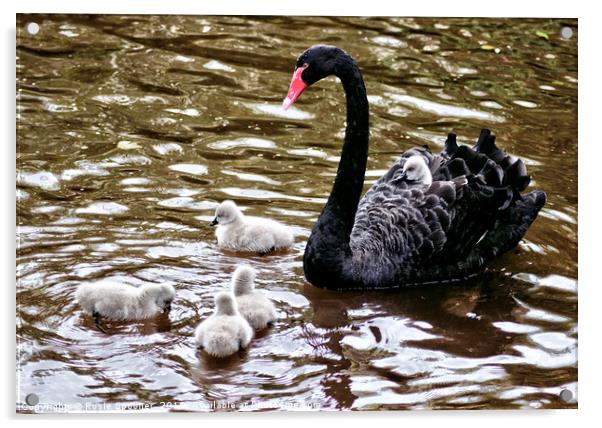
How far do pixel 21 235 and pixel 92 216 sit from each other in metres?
0.67

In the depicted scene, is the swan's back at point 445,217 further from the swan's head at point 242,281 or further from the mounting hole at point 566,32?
the mounting hole at point 566,32

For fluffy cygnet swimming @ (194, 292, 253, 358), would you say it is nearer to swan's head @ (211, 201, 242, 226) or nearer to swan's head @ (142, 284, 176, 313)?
swan's head @ (142, 284, 176, 313)

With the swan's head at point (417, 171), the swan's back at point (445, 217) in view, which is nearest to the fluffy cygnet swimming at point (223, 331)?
the swan's back at point (445, 217)

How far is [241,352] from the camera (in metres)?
5.65

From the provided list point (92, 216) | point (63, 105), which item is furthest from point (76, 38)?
point (92, 216)

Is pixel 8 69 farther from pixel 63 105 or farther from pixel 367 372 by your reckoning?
pixel 367 372

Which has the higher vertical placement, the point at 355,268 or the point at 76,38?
the point at 76,38

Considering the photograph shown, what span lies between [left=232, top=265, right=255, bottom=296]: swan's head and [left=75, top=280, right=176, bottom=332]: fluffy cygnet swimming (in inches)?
12.2

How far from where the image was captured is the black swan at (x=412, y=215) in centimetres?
627

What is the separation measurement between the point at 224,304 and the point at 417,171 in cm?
152

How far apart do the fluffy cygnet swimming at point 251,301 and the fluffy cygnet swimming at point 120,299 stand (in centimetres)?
32

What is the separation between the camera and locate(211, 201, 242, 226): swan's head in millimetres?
6617

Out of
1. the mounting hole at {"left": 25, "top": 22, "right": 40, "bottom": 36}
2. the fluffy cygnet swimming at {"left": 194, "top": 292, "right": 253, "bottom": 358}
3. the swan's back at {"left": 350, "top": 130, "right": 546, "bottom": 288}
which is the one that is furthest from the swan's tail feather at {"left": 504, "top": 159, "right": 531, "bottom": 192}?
the mounting hole at {"left": 25, "top": 22, "right": 40, "bottom": 36}

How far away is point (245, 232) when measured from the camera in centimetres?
662
